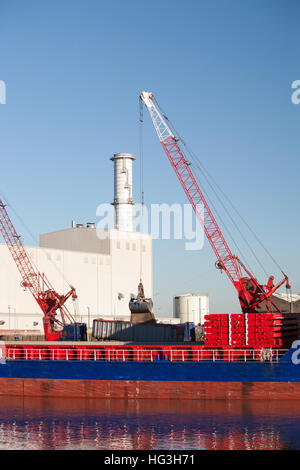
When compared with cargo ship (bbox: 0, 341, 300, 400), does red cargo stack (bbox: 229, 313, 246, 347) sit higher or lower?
higher

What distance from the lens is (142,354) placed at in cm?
5512

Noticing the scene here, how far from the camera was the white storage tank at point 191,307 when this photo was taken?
5394 inches

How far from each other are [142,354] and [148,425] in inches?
533

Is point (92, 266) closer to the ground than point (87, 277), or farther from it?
farther from it

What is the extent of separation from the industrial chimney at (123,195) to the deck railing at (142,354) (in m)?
68.6

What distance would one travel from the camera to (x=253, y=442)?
122ft

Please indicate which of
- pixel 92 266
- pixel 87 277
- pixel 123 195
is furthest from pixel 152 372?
pixel 123 195

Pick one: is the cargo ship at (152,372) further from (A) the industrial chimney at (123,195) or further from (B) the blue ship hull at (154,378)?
(A) the industrial chimney at (123,195)

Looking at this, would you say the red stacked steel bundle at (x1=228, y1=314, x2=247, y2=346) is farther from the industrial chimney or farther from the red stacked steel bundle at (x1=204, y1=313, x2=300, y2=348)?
the industrial chimney

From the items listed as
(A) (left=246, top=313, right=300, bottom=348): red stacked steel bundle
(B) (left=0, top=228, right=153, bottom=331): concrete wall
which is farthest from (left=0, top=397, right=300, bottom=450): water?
(B) (left=0, top=228, right=153, bottom=331): concrete wall

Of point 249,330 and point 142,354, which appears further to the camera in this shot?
point 142,354

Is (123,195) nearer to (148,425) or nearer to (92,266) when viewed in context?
(92,266)

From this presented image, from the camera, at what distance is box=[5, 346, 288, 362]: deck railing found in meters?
51.5
